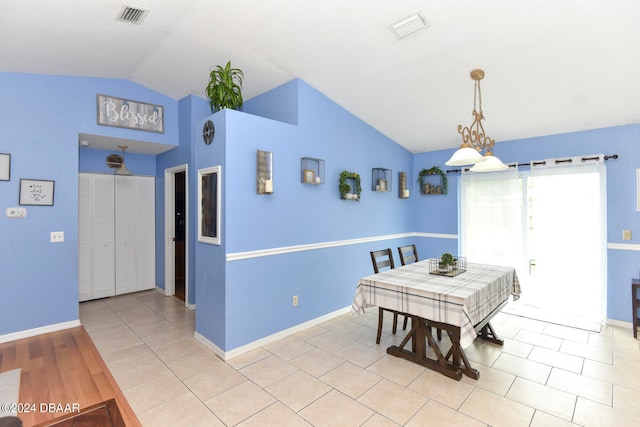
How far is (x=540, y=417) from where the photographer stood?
211 cm

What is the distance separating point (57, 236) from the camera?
358 cm

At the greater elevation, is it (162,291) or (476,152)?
(476,152)

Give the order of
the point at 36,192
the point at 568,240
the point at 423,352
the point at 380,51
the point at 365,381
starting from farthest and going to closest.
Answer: the point at 568,240
the point at 36,192
the point at 380,51
the point at 423,352
the point at 365,381

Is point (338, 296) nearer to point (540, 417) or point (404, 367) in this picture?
point (404, 367)

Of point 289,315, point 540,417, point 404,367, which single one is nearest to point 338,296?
point 289,315

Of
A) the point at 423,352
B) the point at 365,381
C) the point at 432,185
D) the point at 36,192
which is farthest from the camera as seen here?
the point at 432,185

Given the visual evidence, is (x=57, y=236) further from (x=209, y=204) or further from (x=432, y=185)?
(x=432, y=185)

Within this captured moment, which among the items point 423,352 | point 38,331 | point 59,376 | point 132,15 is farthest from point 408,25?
point 38,331

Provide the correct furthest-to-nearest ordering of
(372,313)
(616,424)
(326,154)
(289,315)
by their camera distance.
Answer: (372,313) < (326,154) < (289,315) < (616,424)

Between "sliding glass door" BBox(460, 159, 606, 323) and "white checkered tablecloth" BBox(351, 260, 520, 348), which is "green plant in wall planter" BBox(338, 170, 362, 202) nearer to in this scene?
"white checkered tablecloth" BBox(351, 260, 520, 348)

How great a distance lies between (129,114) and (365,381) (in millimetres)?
4116

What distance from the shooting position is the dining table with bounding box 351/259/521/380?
243cm

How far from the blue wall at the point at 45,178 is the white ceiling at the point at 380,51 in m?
0.24

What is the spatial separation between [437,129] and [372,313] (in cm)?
272
